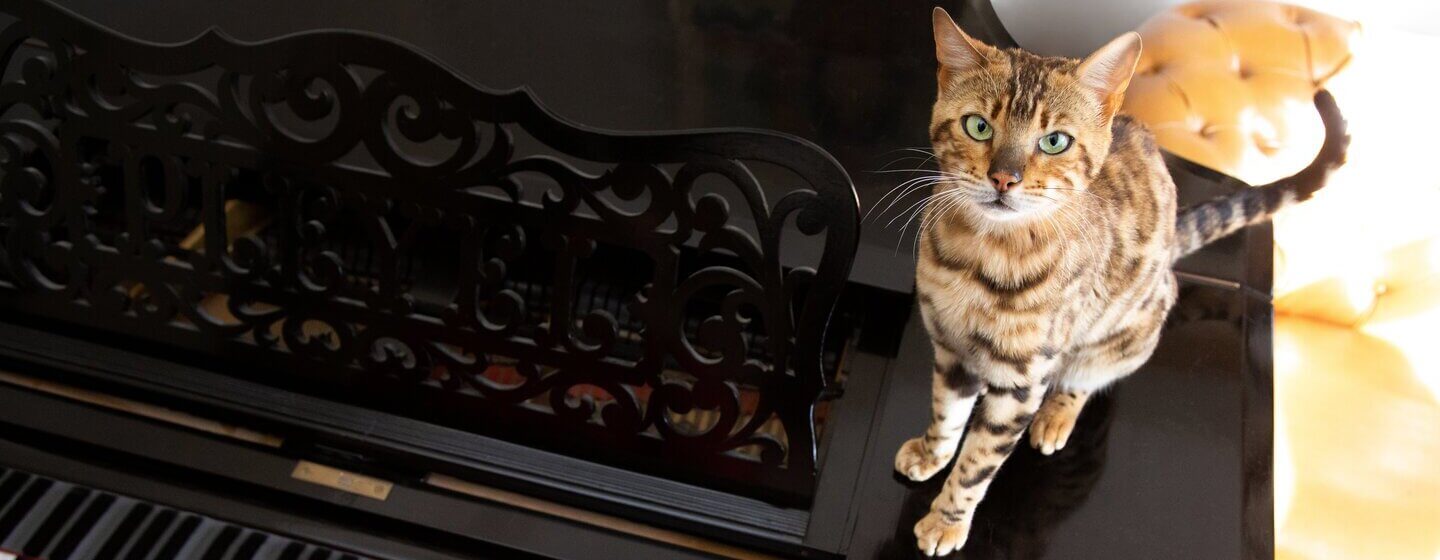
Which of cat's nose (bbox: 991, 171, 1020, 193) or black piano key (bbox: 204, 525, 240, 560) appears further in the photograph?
black piano key (bbox: 204, 525, 240, 560)

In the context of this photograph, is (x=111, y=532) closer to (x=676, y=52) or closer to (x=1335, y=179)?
(x=676, y=52)

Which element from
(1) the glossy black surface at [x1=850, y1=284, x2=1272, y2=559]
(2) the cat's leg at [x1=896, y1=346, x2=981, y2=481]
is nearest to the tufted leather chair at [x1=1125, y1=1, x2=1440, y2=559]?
(1) the glossy black surface at [x1=850, y1=284, x2=1272, y2=559]

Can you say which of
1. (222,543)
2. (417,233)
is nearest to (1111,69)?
(417,233)

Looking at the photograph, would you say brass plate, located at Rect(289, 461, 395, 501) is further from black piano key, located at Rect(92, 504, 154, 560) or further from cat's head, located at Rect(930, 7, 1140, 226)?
cat's head, located at Rect(930, 7, 1140, 226)

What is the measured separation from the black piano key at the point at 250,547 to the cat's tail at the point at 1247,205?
109cm

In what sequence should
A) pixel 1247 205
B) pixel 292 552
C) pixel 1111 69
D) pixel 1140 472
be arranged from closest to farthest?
pixel 1111 69 → pixel 292 552 → pixel 1140 472 → pixel 1247 205

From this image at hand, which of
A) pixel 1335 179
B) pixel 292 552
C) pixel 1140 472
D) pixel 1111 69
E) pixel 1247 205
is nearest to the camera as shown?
pixel 1111 69

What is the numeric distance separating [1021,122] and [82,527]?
1023 mm

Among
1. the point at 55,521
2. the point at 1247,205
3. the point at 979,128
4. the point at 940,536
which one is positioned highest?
the point at 979,128

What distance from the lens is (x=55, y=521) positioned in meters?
1.17

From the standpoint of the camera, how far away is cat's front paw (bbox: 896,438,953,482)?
125cm

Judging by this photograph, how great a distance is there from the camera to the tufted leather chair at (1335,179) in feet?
5.61

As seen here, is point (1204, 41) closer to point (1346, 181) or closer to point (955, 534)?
point (1346, 181)

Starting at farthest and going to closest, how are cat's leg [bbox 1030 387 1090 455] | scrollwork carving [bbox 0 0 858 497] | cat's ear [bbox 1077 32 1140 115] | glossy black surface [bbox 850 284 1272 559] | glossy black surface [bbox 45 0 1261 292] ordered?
glossy black surface [bbox 45 0 1261 292], cat's leg [bbox 1030 387 1090 455], glossy black surface [bbox 850 284 1272 559], scrollwork carving [bbox 0 0 858 497], cat's ear [bbox 1077 32 1140 115]
